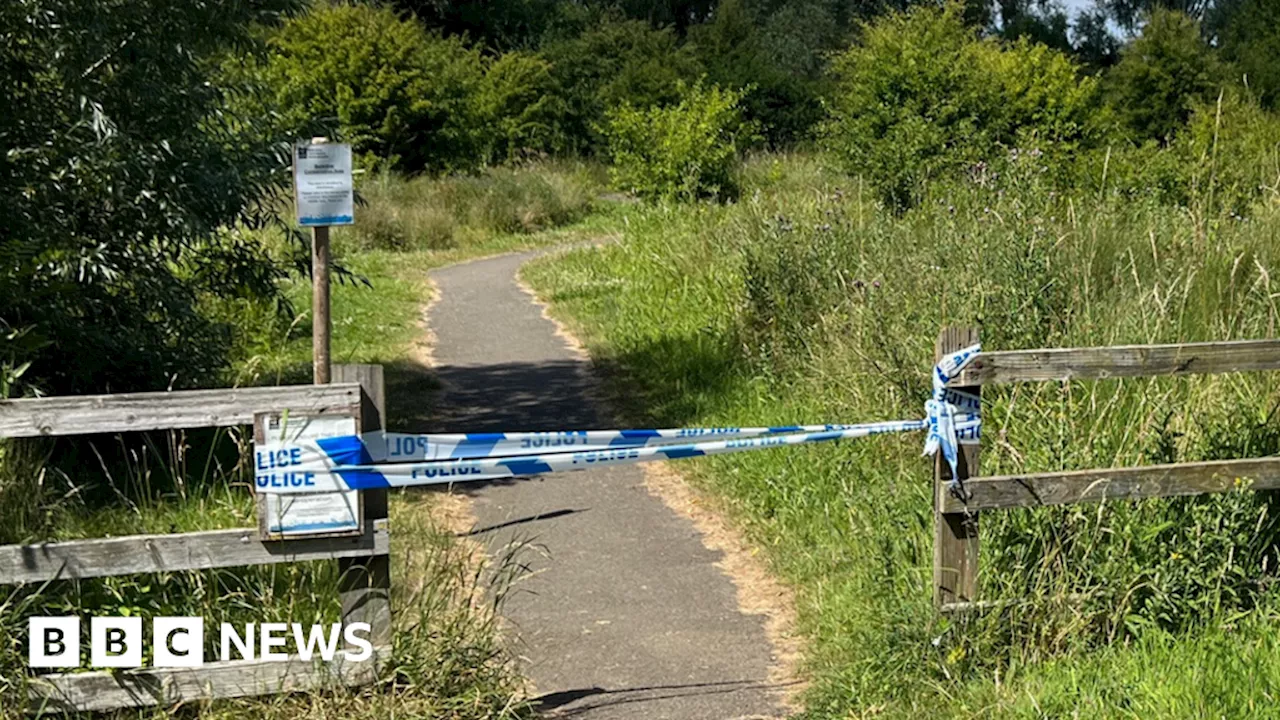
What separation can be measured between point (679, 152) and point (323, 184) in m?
14.5

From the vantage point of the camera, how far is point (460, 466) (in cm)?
491

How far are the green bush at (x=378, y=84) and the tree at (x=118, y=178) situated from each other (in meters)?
18.4

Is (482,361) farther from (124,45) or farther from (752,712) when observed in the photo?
(752,712)

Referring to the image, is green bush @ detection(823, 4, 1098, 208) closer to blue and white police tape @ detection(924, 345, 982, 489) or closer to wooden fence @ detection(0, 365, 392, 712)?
blue and white police tape @ detection(924, 345, 982, 489)

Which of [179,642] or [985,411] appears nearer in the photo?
[179,642]

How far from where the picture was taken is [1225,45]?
46062mm

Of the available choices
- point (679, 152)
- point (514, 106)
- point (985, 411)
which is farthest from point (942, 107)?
point (514, 106)

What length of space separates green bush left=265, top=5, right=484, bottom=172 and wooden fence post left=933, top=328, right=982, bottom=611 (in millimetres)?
22989

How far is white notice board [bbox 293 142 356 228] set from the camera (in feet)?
19.3

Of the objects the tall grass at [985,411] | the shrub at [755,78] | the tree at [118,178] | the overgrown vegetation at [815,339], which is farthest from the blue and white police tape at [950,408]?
the shrub at [755,78]

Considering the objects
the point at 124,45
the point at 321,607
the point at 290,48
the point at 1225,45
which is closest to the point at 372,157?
the point at 290,48

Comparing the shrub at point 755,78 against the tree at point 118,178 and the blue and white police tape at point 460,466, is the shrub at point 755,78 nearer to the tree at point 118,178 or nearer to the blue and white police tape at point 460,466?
the tree at point 118,178

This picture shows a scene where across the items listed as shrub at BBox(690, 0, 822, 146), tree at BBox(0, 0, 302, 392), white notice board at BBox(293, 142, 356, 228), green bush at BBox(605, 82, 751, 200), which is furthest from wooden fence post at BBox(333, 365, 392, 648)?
shrub at BBox(690, 0, 822, 146)

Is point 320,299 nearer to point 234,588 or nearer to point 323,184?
point 323,184
